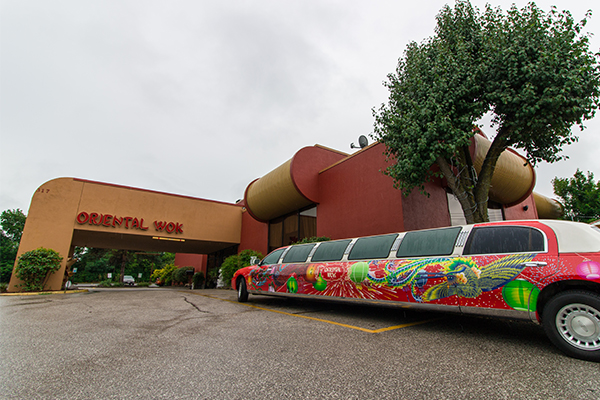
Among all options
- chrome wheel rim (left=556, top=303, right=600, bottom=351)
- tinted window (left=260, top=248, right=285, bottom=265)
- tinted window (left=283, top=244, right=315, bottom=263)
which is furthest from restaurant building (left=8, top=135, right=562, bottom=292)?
chrome wheel rim (left=556, top=303, right=600, bottom=351)

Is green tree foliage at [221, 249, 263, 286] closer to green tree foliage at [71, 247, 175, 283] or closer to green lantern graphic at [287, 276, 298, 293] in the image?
green lantern graphic at [287, 276, 298, 293]

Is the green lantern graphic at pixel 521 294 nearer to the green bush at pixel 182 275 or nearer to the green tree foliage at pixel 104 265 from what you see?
the green bush at pixel 182 275

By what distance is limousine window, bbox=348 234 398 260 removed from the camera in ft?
18.0

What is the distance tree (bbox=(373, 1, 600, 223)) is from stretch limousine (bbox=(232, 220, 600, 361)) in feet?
12.5

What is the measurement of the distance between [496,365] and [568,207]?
29.4m

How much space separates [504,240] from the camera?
4.03 metres

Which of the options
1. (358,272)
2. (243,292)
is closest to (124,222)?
(243,292)

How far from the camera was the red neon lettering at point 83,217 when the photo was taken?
16375 millimetres

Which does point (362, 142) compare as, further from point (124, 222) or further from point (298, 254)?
point (124, 222)

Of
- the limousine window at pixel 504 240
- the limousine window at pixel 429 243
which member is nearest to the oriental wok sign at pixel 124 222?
the limousine window at pixel 429 243

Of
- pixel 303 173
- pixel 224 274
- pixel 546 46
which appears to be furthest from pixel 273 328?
pixel 224 274

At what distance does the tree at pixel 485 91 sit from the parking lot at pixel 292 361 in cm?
473

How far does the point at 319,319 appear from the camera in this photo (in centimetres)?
552

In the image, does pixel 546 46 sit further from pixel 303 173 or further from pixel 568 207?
pixel 568 207
